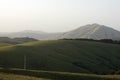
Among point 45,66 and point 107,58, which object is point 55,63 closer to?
point 45,66

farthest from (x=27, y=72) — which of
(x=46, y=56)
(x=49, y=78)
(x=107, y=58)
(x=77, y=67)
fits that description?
(x=107, y=58)

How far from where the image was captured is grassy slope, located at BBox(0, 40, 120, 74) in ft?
310

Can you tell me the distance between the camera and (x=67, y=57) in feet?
372

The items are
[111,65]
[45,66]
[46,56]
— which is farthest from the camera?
[111,65]

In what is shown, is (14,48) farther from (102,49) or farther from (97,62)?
(102,49)

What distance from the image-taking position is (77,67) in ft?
322

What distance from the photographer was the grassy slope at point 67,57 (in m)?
94.4

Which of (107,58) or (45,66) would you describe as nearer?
(45,66)

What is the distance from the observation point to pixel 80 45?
147 m

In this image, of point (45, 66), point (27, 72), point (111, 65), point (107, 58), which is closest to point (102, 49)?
point (107, 58)

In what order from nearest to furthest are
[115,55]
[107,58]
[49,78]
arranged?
[49,78], [107,58], [115,55]

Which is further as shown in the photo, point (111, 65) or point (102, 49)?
point (102, 49)

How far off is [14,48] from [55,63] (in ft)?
74.0

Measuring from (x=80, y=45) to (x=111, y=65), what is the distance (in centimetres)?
3358
